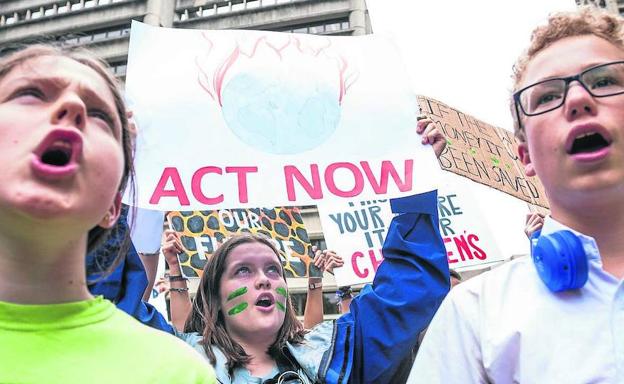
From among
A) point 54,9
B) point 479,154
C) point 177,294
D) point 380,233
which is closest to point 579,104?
point 479,154

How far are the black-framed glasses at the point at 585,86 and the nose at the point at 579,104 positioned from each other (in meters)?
0.02

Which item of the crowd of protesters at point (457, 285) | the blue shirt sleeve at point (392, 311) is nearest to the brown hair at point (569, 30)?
the crowd of protesters at point (457, 285)

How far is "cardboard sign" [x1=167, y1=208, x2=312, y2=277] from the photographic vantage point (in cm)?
309

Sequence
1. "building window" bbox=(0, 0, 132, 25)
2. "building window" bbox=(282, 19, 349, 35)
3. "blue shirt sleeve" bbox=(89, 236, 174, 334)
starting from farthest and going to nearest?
"building window" bbox=(0, 0, 132, 25)
"building window" bbox=(282, 19, 349, 35)
"blue shirt sleeve" bbox=(89, 236, 174, 334)

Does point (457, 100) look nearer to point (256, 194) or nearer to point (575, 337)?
point (256, 194)

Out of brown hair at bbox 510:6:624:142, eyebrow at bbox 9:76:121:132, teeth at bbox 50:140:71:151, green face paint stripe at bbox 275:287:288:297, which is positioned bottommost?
green face paint stripe at bbox 275:287:288:297

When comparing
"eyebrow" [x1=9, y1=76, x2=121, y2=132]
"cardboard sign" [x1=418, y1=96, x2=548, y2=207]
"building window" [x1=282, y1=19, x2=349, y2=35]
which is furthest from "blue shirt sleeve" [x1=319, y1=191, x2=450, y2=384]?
"building window" [x1=282, y1=19, x2=349, y2=35]

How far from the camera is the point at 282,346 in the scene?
1866mm

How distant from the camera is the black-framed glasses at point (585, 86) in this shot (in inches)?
43.3

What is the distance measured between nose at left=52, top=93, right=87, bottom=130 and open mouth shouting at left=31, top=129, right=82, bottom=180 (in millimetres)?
31

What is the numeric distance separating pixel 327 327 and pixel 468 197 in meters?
2.54

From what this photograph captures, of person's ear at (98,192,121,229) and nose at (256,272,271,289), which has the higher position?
person's ear at (98,192,121,229)

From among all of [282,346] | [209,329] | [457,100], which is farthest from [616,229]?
[457,100]

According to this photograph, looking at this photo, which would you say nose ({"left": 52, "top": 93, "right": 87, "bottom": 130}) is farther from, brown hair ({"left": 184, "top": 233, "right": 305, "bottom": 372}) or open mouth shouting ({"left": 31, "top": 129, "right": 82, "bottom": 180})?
brown hair ({"left": 184, "top": 233, "right": 305, "bottom": 372})
